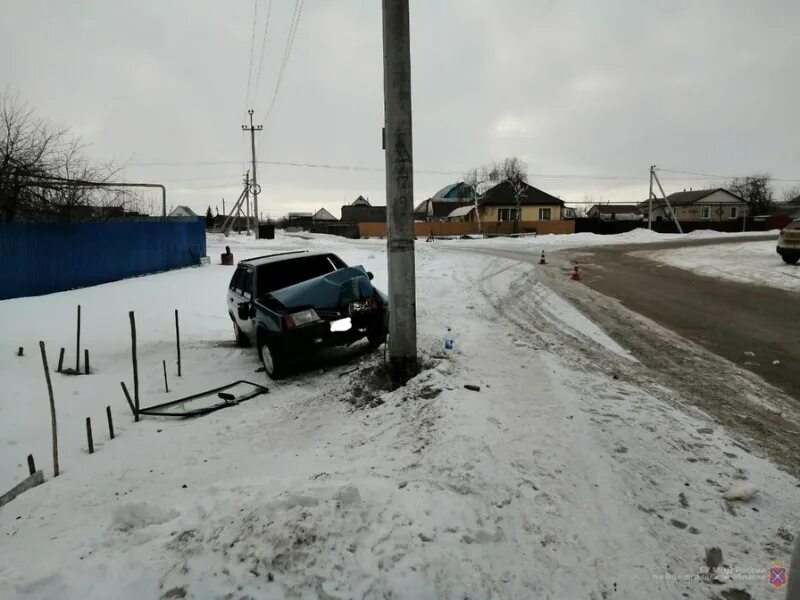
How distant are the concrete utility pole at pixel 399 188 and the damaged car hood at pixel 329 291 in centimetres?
137

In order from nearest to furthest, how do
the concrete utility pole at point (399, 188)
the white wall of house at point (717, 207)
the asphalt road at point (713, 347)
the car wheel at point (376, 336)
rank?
1. the asphalt road at point (713, 347)
2. the concrete utility pole at point (399, 188)
3. the car wheel at point (376, 336)
4. the white wall of house at point (717, 207)

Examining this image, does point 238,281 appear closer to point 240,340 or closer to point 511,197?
point 240,340

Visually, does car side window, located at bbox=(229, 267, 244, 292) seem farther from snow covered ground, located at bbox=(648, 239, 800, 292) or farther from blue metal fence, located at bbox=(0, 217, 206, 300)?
snow covered ground, located at bbox=(648, 239, 800, 292)

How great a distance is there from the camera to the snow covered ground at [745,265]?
13.4 meters

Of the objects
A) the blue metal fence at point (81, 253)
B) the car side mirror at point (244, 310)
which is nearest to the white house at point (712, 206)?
the blue metal fence at point (81, 253)

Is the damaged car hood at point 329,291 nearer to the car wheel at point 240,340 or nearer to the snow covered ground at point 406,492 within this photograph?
the snow covered ground at point 406,492

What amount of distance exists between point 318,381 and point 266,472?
8.56 ft

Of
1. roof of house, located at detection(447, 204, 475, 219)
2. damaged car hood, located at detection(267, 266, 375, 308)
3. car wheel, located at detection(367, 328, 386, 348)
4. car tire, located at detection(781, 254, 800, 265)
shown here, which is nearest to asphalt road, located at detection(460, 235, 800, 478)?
car wheel, located at detection(367, 328, 386, 348)

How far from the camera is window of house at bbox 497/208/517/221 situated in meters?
59.9

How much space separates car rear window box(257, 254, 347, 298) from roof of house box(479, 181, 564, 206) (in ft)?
176

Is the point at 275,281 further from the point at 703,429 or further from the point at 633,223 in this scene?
the point at 633,223

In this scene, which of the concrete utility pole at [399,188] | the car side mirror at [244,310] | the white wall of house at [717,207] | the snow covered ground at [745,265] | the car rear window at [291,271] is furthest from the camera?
the white wall of house at [717,207]

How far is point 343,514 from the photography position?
3.06 m

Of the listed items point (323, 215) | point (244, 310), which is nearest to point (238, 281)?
point (244, 310)
